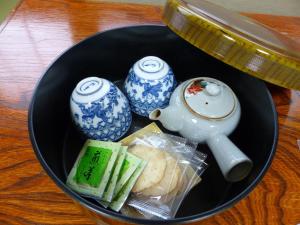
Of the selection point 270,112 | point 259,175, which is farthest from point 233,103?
point 259,175

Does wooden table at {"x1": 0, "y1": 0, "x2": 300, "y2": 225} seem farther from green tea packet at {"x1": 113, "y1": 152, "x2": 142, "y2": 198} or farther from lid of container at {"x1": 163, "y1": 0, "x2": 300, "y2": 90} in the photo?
lid of container at {"x1": 163, "y1": 0, "x2": 300, "y2": 90}

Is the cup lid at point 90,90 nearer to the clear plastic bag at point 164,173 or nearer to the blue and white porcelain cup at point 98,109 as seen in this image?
the blue and white porcelain cup at point 98,109

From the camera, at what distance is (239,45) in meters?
0.40

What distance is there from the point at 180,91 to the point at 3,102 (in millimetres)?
359

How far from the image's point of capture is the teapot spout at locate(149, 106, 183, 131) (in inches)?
21.2

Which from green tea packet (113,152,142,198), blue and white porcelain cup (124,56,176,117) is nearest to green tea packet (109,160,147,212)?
green tea packet (113,152,142,198)

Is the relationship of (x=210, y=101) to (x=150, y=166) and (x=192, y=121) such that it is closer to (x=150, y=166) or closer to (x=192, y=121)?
(x=192, y=121)

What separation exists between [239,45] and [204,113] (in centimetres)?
15

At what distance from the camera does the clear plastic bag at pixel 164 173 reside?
0.49 metres

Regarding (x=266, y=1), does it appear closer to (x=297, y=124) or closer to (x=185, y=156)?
(x=297, y=124)

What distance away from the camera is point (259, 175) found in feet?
1.30

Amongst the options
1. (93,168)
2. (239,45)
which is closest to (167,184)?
(93,168)

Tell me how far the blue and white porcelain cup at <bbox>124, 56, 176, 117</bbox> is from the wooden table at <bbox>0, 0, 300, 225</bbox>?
0.70 ft

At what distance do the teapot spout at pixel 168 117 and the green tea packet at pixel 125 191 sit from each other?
0.09m
